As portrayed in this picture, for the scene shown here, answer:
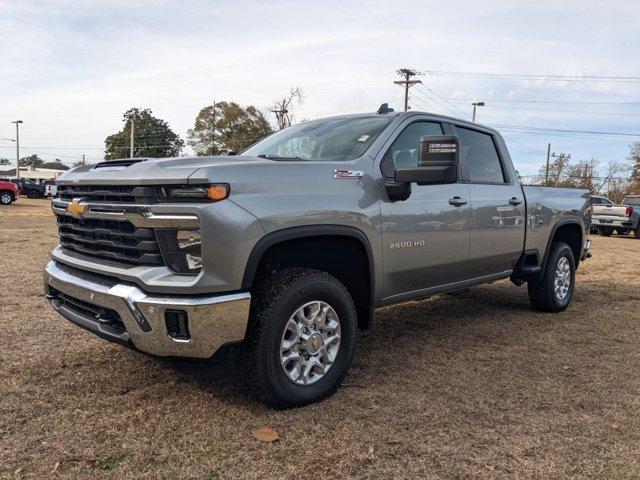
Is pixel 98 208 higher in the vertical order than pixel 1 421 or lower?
higher

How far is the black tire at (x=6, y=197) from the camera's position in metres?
27.6

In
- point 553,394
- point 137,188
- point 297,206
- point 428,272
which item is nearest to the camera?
point 137,188

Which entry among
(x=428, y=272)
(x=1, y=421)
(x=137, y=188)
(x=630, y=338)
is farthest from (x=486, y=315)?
(x=1, y=421)

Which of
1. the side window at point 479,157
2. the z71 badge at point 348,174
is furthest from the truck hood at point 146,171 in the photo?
the side window at point 479,157

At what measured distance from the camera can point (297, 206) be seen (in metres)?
3.22

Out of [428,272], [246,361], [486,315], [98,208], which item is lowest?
[486,315]

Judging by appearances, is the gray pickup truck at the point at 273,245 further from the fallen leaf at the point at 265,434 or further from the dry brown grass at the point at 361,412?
the dry brown grass at the point at 361,412

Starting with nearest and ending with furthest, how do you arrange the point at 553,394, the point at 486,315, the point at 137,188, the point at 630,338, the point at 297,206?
the point at 137,188 < the point at 297,206 < the point at 553,394 < the point at 630,338 < the point at 486,315

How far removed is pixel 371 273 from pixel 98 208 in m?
1.80

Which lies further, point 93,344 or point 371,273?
point 93,344

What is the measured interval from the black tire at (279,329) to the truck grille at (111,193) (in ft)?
2.70

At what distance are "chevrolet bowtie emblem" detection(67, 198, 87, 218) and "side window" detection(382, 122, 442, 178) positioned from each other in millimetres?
2004

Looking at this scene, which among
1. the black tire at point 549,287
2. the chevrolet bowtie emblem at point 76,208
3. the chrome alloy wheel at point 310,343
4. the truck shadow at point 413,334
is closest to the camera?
the chrome alloy wheel at point 310,343

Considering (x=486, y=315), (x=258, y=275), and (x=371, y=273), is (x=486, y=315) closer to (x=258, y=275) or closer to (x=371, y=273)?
(x=371, y=273)
